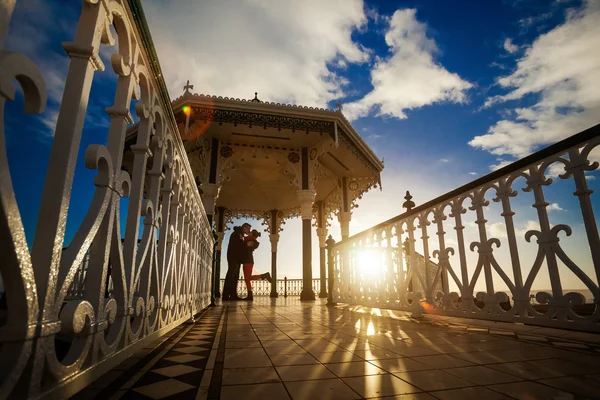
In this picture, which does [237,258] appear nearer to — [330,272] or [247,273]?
[247,273]

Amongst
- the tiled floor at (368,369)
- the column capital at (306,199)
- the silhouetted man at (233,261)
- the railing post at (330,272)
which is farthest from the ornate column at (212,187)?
the tiled floor at (368,369)

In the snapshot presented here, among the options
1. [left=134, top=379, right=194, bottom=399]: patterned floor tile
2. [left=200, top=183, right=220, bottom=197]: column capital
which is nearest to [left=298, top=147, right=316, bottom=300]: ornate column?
[left=200, top=183, right=220, bottom=197]: column capital

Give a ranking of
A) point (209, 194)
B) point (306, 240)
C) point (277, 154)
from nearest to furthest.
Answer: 1. point (209, 194)
2. point (306, 240)
3. point (277, 154)

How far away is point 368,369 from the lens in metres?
1.44

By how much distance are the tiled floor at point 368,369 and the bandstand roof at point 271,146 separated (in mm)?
6804

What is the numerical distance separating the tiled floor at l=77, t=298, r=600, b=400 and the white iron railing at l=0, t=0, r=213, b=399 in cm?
28

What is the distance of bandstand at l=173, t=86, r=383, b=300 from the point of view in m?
8.09

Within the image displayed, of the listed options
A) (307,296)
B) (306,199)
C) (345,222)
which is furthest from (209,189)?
(345,222)

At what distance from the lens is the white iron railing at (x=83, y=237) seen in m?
0.69

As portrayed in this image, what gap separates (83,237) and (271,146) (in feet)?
29.1

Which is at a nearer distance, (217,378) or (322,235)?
(217,378)

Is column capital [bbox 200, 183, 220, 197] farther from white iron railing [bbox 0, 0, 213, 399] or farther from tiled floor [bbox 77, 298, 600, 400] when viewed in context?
white iron railing [bbox 0, 0, 213, 399]

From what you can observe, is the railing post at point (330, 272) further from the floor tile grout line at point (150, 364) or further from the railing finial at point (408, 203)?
the floor tile grout line at point (150, 364)

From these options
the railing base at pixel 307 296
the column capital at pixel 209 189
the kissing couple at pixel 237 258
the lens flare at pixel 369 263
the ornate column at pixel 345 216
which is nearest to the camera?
the lens flare at pixel 369 263
